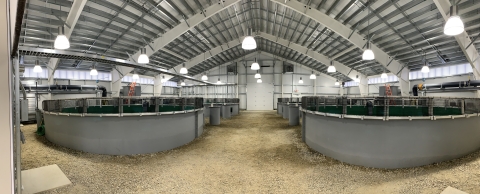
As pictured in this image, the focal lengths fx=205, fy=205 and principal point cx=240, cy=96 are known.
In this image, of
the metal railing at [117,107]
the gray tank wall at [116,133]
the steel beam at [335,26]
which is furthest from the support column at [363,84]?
the gray tank wall at [116,133]

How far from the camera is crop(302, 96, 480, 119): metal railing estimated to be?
5.89 metres

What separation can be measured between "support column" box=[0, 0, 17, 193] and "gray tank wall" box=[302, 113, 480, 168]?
6.86 metres

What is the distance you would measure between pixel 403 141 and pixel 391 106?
2.61 m

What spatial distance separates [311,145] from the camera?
7.90 metres

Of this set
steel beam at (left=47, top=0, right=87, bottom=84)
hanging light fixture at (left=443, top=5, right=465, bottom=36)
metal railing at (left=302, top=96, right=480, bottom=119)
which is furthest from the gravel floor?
steel beam at (left=47, top=0, right=87, bottom=84)

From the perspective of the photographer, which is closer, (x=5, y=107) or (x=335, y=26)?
(x=5, y=107)

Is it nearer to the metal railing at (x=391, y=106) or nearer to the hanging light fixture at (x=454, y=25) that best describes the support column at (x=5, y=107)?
the metal railing at (x=391, y=106)

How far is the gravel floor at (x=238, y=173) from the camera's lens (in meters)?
4.66

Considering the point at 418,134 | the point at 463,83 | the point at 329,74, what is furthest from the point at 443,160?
the point at 329,74

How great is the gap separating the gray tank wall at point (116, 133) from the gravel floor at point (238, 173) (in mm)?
306

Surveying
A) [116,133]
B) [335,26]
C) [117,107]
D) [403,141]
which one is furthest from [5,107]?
[335,26]

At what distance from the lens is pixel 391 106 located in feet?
25.2

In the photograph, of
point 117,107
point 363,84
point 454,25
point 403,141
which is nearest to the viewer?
point 454,25

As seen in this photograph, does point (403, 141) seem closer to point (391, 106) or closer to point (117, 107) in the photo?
point (391, 106)
